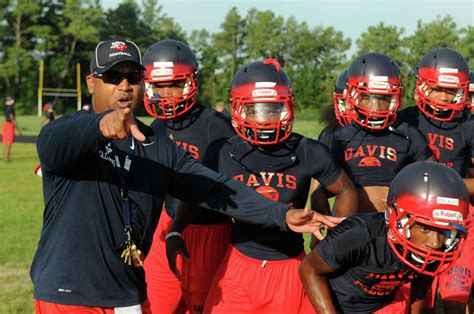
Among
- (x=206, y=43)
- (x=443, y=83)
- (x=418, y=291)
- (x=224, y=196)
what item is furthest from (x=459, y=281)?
(x=206, y=43)

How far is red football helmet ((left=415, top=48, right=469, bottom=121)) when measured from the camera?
6.27m

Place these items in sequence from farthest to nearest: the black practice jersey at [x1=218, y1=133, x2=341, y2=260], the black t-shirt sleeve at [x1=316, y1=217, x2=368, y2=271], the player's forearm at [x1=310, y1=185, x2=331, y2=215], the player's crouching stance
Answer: the player's forearm at [x1=310, y1=185, x2=331, y2=215], the black practice jersey at [x1=218, y1=133, x2=341, y2=260], the black t-shirt sleeve at [x1=316, y1=217, x2=368, y2=271], the player's crouching stance

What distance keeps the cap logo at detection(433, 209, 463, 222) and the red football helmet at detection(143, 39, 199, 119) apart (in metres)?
2.56

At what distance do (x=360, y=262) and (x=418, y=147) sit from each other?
6.32 feet

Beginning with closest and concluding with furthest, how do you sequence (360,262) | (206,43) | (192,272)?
1. (360,262)
2. (192,272)
3. (206,43)

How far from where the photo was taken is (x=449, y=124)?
254 inches

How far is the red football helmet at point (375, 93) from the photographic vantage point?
559 centimetres

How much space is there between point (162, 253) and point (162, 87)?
4.68 feet

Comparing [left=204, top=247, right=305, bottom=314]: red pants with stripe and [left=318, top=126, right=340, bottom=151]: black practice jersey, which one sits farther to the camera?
[left=318, top=126, right=340, bottom=151]: black practice jersey

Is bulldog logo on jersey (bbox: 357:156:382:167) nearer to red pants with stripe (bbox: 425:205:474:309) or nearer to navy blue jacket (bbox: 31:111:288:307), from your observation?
red pants with stripe (bbox: 425:205:474:309)

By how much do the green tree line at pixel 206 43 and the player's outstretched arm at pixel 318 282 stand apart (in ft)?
171

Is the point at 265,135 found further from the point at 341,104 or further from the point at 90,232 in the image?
the point at 341,104

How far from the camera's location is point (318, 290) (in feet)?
12.9

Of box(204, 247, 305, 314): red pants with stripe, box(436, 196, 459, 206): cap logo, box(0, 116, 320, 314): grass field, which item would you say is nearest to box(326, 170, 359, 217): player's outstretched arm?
box(204, 247, 305, 314): red pants with stripe
